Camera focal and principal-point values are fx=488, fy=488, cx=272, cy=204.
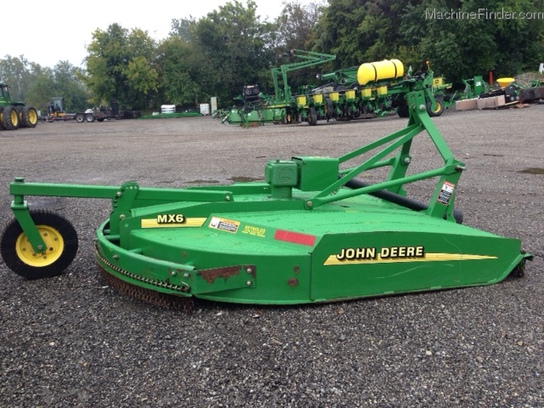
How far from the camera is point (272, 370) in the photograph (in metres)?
2.23

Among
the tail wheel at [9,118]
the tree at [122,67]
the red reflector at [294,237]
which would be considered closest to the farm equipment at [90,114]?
the tree at [122,67]

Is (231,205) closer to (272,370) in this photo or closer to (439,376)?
(272,370)

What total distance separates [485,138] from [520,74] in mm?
20766

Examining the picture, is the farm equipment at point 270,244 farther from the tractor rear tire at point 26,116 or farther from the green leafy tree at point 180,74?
the green leafy tree at point 180,74

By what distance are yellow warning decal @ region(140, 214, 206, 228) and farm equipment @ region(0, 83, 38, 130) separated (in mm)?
24165

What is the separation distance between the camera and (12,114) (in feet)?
80.8

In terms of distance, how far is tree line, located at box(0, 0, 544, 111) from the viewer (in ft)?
91.3

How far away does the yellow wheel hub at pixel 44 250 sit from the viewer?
3151 mm

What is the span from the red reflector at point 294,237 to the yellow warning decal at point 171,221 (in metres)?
0.55

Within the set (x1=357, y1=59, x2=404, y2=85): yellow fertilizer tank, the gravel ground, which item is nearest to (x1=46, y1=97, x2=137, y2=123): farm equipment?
(x1=357, y1=59, x2=404, y2=85): yellow fertilizer tank

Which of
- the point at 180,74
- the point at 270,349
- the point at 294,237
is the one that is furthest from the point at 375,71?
the point at 180,74

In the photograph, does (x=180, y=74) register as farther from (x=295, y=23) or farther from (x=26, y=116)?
(x=26, y=116)

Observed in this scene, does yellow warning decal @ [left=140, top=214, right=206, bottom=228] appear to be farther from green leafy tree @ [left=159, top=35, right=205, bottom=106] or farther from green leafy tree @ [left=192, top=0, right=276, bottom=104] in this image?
green leafy tree @ [left=159, top=35, right=205, bottom=106]

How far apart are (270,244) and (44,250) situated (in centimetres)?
154
